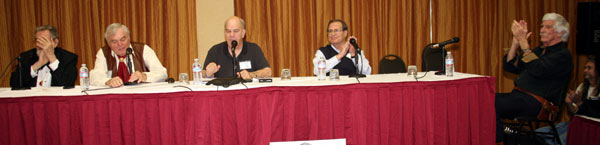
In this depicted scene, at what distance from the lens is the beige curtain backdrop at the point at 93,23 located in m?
4.29

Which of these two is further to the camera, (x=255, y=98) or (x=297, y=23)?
(x=297, y=23)

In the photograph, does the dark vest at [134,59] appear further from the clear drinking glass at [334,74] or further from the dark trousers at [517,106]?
the dark trousers at [517,106]

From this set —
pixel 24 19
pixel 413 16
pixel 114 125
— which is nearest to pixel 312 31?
pixel 413 16

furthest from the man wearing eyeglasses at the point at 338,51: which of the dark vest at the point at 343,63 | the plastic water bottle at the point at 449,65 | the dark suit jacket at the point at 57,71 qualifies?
the dark suit jacket at the point at 57,71

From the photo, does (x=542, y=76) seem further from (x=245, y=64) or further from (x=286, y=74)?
(x=245, y=64)

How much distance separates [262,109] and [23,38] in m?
3.86

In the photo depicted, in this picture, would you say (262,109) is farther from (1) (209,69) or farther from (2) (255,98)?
(1) (209,69)

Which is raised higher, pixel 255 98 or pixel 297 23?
pixel 297 23

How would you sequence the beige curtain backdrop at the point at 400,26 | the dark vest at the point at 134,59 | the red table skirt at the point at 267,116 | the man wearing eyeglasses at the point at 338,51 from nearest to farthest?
the red table skirt at the point at 267,116, the dark vest at the point at 134,59, the man wearing eyeglasses at the point at 338,51, the beige curtain backdrop at the point at 400,26

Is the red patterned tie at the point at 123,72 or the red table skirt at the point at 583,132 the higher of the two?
the red patterned tie at the point at 123,72

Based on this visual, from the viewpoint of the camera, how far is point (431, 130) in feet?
7.81

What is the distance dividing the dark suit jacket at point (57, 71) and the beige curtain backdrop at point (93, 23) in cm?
113

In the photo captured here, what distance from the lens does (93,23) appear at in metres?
4.36

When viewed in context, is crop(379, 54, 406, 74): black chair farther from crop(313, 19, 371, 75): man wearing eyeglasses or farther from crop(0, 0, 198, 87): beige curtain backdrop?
crop(0, 0, 198, 87): beige curtain backdrop
